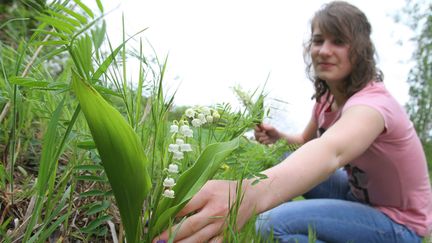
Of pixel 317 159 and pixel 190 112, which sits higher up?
pixel 190 112

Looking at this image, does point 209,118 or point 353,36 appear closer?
point 209,118

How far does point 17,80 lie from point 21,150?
633mm

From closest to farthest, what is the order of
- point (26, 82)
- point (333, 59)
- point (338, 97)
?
point (26, 82)
point (333, 59)
point (338, 97)

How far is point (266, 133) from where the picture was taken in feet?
8.14

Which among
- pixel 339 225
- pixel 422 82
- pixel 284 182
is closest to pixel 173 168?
pixel 284 182

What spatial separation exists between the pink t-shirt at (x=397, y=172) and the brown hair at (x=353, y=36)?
0.07m

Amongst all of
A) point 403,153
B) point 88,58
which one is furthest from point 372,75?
point 88,58

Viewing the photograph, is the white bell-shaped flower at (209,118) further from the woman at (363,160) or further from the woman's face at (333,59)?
the woman's face at (333,59)

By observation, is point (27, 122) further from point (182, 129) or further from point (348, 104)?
point (348, 104)

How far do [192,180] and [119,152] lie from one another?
0.17 meters

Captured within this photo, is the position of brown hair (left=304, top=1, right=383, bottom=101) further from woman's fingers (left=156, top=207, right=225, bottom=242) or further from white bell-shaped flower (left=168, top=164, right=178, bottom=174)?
white bell-shaped flower (left=168, top=164, right=178, bottom=174)

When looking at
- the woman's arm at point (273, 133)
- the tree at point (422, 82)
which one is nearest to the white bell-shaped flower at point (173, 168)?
the woman's arm at point (273, 133)

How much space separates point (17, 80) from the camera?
73 cm

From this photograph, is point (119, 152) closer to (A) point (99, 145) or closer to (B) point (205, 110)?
(A) point (99, 145)
